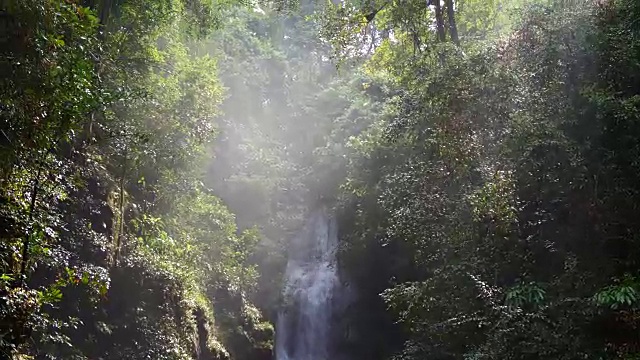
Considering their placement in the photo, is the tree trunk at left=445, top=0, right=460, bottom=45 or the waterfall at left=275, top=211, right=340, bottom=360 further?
the waterfall at left=275, top=211, right=340, bottom=360

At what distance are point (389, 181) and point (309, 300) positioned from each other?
9.41m

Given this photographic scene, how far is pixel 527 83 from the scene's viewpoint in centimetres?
709

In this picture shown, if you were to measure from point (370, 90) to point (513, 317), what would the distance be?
44.9 feet

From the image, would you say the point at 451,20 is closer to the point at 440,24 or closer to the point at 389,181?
the point at 440,24

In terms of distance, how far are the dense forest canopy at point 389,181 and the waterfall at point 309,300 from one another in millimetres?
3560

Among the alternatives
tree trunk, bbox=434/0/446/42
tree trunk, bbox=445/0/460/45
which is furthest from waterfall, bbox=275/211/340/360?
tree trunk, bbox=445/0/460/45

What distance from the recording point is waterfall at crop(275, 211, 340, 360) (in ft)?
55.4

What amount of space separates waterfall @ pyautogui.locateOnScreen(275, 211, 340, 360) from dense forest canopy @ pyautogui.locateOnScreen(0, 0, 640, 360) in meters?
3.56

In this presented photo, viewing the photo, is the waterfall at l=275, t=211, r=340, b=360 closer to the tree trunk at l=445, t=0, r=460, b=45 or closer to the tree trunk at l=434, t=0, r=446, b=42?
the tree trunk at l=434, t=0, r=446, b=42

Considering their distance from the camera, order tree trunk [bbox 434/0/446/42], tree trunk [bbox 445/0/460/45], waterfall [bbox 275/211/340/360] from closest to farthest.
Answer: tree trunk [bbox 445/0/460/45] → tree trunk [bbox 434/0/446/42] → waterfall [bbox 275/211/340/360]

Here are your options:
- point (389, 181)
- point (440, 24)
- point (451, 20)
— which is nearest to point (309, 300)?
point (389, 181)

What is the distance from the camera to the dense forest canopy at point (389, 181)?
173 inches

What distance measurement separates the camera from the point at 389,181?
380 inches

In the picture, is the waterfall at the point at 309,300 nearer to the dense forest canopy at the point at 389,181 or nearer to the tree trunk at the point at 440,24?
the dense forest canopy at the point at 389,181
